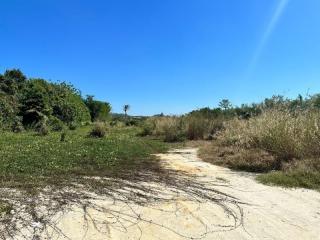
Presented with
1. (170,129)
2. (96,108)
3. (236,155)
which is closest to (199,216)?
(236,155)

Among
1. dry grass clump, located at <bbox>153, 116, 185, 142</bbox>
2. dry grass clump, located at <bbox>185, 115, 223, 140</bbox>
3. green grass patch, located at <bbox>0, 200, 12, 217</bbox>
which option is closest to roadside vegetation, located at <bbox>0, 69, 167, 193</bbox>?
green grass patch, located at <bbox>0, 200, 12, 217</bbox>

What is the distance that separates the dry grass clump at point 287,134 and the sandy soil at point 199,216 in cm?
294

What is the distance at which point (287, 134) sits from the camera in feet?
38.2

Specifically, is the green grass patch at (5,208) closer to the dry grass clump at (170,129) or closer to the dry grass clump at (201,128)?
the dry grass clump at (170,129)

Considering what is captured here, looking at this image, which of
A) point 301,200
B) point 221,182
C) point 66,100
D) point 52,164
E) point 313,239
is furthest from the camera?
point 66,100

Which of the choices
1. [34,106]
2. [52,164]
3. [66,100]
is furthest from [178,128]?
[52,164]

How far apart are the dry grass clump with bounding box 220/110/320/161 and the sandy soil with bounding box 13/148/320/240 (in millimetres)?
2938

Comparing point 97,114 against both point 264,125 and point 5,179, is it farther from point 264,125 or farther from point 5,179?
point 5,179

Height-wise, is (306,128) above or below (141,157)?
above

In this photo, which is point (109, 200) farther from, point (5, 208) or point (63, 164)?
point (63, 164)

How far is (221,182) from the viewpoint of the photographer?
8961 millimetres

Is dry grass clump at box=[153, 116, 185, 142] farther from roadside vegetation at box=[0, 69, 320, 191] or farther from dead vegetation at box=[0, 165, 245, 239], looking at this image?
dead vegetation at box=[0, 165, 245, 239]

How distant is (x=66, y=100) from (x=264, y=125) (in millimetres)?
21054

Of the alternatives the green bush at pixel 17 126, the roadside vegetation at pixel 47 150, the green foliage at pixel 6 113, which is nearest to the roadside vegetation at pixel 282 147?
the roadside vegetation at pixel 47 150
